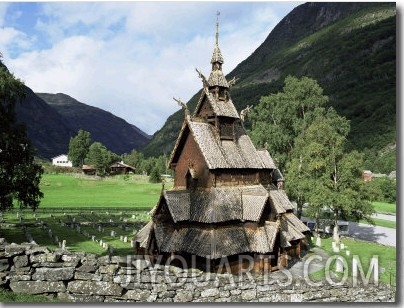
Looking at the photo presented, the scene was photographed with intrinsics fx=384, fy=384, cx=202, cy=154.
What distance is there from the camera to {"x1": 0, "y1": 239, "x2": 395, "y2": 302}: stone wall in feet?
41.5

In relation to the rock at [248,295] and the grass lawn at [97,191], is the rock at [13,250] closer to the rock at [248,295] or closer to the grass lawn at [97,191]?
the rock at [248,295]

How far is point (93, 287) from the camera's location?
13.1 metres

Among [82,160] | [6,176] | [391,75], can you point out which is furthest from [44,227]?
[391,75]

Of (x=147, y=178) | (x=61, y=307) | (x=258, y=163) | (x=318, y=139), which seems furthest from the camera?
(x=147, y=178)

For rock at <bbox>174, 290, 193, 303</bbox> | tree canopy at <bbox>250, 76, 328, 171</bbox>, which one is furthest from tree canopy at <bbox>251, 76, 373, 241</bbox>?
rock at <bbox>174, 290, 193, 303</bbox>

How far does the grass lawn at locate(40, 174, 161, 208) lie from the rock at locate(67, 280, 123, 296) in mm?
63799

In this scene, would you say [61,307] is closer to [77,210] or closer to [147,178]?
[77,210]

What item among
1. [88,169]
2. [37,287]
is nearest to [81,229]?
[37,287]

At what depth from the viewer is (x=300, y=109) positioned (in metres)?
54.6

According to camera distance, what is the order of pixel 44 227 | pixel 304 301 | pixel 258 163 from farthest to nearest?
pixel 44 227 < pixel 258 163 < pixel 304 301

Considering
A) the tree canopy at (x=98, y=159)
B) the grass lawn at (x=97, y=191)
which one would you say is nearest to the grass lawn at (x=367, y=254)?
the grass lawn at (x=97, y=191)

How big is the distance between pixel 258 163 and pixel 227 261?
8.87 metres

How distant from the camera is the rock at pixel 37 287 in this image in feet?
41.3

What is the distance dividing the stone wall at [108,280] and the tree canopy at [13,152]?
20.4 m
